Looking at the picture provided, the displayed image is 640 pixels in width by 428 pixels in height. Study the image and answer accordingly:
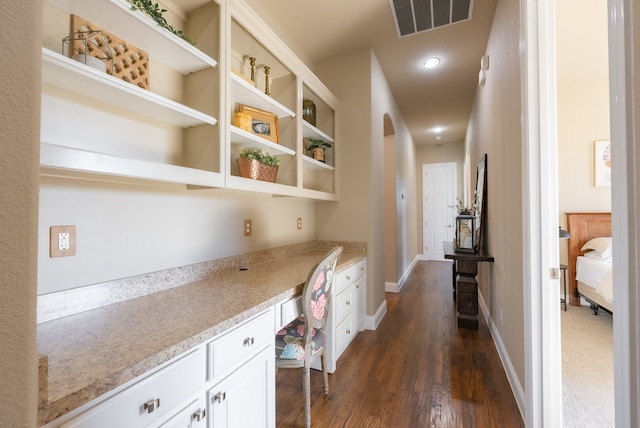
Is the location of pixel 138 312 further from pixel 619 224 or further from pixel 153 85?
pixel 619 224

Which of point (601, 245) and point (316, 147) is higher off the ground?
point (316, 147)

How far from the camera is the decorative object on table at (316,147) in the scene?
105 inches

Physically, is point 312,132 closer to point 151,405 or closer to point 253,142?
point 253,142

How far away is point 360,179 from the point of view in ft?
9.57

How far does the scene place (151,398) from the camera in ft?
2.53

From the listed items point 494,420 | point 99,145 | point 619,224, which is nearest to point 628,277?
point 619,224

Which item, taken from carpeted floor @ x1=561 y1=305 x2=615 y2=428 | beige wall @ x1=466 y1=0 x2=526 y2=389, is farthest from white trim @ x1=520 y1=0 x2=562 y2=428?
carpeted floor @ x1=561 y1=305 x2=615 y2=428

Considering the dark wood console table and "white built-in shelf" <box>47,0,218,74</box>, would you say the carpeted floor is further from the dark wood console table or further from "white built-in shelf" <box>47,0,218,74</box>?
"white built-in shelf" <box>47,0,218,74</box>

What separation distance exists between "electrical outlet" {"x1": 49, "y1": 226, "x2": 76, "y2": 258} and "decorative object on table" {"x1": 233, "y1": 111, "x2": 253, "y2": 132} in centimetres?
103

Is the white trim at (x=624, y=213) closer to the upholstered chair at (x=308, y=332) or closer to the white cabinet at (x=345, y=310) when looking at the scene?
the upholstered chair at (x=308, y=332)

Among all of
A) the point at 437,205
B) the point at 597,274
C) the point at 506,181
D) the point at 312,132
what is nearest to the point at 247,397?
the point at 312,132

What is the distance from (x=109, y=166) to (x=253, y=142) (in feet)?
3.07

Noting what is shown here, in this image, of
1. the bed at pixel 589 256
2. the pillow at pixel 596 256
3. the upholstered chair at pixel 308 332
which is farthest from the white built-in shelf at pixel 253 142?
the pillow at pixel 596 256

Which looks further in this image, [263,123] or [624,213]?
[263,123]
